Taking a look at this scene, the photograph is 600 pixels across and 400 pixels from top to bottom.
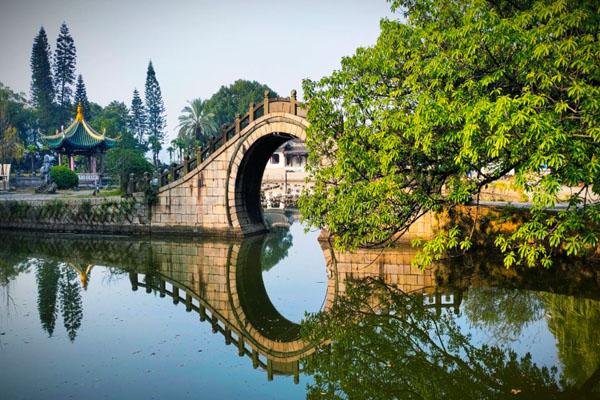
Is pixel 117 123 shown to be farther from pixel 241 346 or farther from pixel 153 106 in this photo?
pixel 241 346

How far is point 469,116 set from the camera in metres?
6.87

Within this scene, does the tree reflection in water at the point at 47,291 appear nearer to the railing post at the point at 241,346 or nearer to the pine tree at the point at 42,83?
the railing post at the point at 241,346

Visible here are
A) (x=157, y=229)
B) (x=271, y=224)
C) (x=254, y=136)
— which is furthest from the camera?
(x=271, y=224)

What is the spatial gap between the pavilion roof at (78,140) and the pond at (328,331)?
25469mm

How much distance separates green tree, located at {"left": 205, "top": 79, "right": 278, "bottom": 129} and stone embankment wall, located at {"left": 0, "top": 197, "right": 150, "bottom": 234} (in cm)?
3856

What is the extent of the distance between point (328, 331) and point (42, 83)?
218 feet

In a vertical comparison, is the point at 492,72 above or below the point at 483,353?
above

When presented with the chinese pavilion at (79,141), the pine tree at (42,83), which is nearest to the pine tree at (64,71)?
the pine tree at (42,83)

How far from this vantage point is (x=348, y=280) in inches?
540

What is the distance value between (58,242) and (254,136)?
10.1 m

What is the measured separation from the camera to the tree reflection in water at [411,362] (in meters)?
7.14

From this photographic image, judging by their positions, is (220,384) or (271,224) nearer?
(220,384)

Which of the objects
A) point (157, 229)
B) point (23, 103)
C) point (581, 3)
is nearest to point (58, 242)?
point (157, 229)

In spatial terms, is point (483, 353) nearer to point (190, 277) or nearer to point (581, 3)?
point (581, 3)
